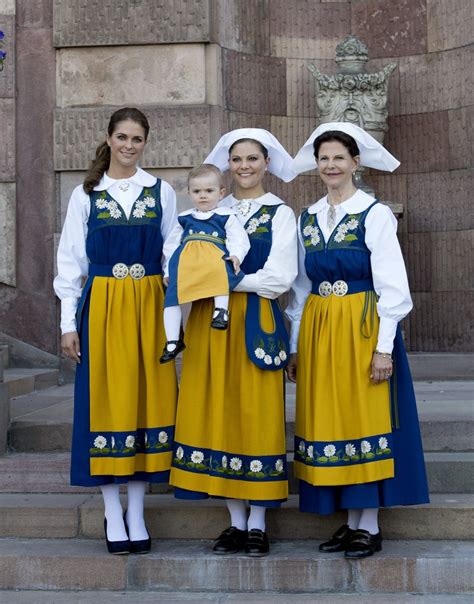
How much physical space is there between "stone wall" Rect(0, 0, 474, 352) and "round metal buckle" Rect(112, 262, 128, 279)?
3.03 meters

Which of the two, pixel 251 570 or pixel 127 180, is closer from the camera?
pixel 251 570

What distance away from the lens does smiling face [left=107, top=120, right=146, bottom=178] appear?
4.21 m

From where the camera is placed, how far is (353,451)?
157 inches

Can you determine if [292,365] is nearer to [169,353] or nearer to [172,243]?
[169,353]

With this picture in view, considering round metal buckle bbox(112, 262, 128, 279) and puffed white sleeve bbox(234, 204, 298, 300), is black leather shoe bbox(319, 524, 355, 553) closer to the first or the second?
puffed white sleeve bbox(234, 204, 298, 300)

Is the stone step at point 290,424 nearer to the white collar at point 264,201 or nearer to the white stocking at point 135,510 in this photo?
the white stocking at point 135,510

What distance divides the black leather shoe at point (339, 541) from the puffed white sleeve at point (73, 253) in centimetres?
140

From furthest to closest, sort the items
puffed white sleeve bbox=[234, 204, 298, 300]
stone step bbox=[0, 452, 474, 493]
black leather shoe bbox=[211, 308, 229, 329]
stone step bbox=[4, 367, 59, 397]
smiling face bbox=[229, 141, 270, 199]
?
stone step bbox=[4, 367, 59, 397]
stone step bbox=[0, 452, 474, 493]
smiling face bbox=[229, 141, 270, 199]
puffed white sleeve bbox=[234, 204, 298, 300]
black leather shoe bbox=[211, 308, 229, 329]

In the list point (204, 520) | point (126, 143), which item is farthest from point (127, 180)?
point (204, 520)

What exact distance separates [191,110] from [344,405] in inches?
148

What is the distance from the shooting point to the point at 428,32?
26.5 feet

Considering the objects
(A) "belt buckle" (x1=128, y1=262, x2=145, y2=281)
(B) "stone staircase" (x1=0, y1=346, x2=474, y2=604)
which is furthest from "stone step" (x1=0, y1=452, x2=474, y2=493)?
(A) "belt buckle" (x1=128, y1=262, x2=145, y2=281)

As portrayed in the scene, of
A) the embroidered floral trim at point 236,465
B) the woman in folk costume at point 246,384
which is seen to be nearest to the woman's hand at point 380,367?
the woman in folk costume at point 246,384

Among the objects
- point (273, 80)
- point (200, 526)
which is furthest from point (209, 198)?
point (273, 80)
